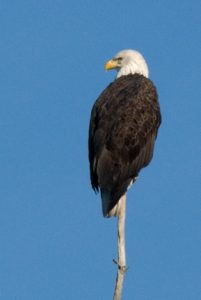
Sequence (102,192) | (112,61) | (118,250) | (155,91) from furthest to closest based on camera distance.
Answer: (112,61) < (155,91) < (102,192) < (118,250)

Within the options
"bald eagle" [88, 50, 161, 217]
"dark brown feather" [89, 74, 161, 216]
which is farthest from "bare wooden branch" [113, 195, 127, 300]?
"dark brown feather" [89, 74, 161, 216]

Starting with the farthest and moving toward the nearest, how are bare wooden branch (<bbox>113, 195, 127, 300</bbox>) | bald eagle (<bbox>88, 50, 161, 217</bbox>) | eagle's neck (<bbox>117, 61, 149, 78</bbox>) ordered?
eagle's neck (<bbox>117, 61, 149, 78</bbox>) < bald eagle (<bbox>88, 50, 161, 217</bbox>) < bare wooden branch (<bbox>113, 195, 127, 300</bbox>)

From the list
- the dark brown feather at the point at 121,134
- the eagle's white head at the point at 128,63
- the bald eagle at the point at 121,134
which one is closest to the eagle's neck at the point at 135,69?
the eagle's white head at the point at 128,63

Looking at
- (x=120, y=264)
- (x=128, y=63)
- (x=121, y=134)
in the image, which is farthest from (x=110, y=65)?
(x=120, y=264)

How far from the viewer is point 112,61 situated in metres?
18.7

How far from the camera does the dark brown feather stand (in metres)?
16.2

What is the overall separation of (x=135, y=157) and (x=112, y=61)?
2.61 metres

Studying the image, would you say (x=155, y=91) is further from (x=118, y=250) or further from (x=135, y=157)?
(x=118, y=250)

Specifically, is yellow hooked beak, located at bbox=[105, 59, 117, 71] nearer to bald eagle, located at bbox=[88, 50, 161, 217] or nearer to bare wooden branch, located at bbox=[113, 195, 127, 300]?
bald eagle, located at bbox=[88, 50, 161, 217]

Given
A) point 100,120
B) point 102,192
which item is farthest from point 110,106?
point 102,192

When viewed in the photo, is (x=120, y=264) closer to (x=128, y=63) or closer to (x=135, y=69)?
(x=135, y=69)

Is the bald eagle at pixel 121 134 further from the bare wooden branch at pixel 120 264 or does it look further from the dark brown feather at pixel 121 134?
the bare wooden branch at pixel 120 264

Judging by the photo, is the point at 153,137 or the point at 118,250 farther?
the point at 153,137

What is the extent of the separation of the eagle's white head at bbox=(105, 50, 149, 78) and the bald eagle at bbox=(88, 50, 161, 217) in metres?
0.85
